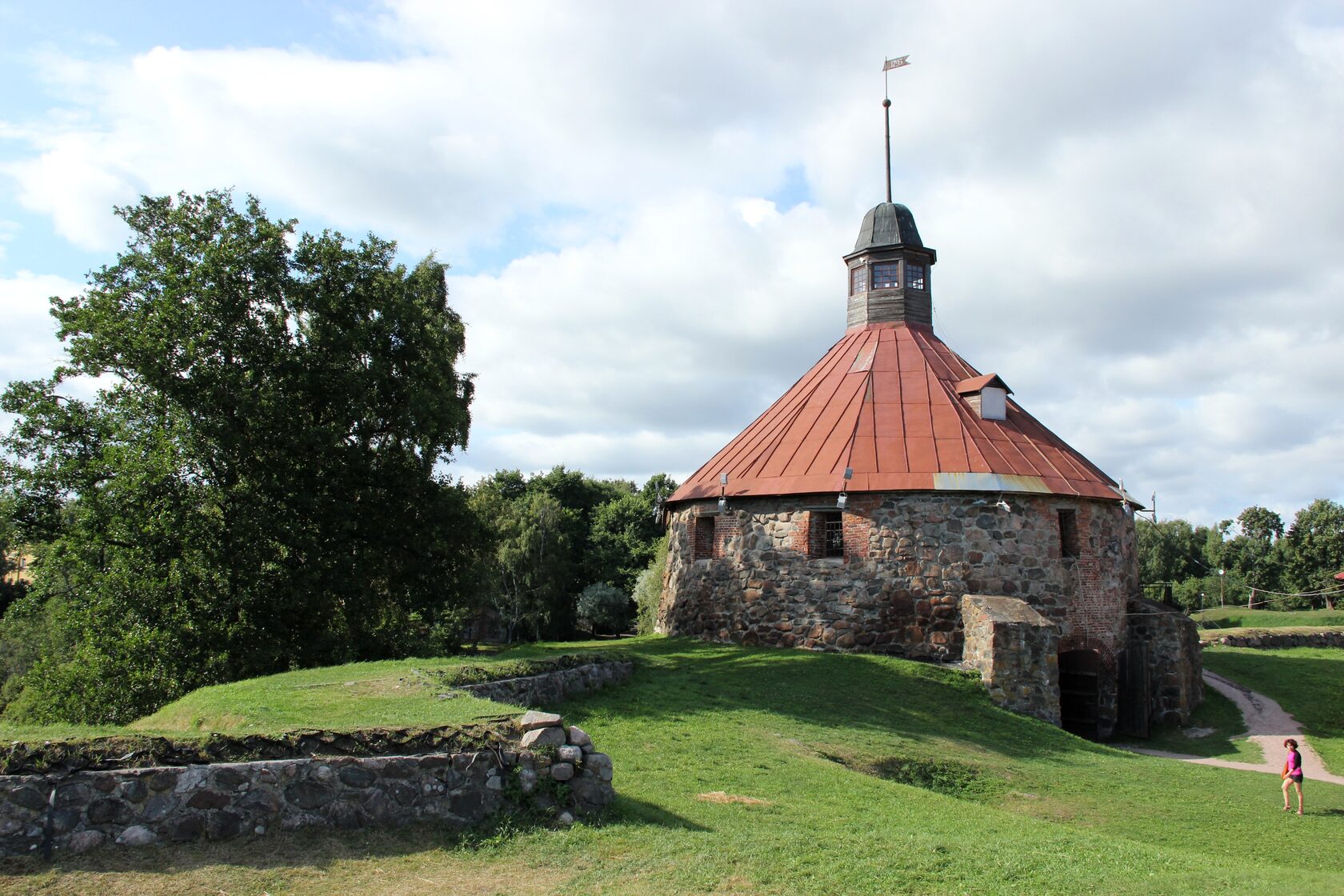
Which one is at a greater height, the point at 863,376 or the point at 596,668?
the point at 863,376

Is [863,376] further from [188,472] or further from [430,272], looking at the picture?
[188,472]

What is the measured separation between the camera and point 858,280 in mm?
25062

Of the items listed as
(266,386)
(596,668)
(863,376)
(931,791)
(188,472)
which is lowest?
(931,791)

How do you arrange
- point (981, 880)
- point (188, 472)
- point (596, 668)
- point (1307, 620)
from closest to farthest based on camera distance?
point (981, 880), point (596, 668), point (188, 472), point (1307, 620)

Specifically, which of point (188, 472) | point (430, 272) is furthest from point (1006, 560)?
point (188, 472)

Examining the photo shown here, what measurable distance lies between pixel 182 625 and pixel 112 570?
5.19ft

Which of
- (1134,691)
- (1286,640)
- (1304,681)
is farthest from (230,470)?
(1286,640)

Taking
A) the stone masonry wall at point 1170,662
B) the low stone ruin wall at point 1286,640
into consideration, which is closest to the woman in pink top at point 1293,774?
the stone masonry wall at point 1170,662

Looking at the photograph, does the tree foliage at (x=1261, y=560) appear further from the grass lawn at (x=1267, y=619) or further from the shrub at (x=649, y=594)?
the shrub at (x=649, y=594)

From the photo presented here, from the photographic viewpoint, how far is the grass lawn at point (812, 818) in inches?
236

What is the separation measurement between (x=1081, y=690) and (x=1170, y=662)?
6.62ft

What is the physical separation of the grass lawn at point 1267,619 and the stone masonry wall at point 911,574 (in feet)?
68.7

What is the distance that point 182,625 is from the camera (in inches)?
579

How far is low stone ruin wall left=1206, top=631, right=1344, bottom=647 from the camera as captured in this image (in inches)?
1158
